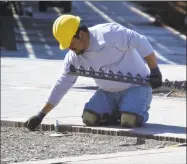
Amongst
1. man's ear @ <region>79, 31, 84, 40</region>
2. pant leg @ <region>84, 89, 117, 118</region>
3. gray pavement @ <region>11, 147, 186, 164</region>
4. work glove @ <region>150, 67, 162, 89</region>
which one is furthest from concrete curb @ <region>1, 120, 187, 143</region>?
man's ear @ <region>79, 31, 84, 40</region>

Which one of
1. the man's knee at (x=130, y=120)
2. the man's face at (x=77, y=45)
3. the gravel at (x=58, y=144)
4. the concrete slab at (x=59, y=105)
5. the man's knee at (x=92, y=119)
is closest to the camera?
the gravel at (x=58, y=144)

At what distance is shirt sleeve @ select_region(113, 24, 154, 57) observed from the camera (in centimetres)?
793

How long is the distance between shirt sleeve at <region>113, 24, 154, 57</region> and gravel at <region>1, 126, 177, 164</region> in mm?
868

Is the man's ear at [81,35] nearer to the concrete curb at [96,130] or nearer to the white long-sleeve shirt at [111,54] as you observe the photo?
the white long-sleeve shirt at [111,54]

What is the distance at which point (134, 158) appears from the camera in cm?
661

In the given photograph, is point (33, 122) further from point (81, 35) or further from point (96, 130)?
point (81, 35)

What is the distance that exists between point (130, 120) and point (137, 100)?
0.23 meters

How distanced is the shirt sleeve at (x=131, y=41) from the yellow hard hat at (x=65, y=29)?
1.63 ft

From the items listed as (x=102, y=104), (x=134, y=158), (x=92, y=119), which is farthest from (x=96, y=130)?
(x=134, y=158)

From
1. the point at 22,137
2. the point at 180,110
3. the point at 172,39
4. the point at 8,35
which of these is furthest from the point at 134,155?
the point at 172,39

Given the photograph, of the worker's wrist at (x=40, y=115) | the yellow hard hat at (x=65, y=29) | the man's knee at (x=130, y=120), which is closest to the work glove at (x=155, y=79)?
the man's knee at (x=130, y=120)

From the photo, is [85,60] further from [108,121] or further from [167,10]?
[167,10]

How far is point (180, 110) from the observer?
400 inches

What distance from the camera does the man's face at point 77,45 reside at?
7750mm
